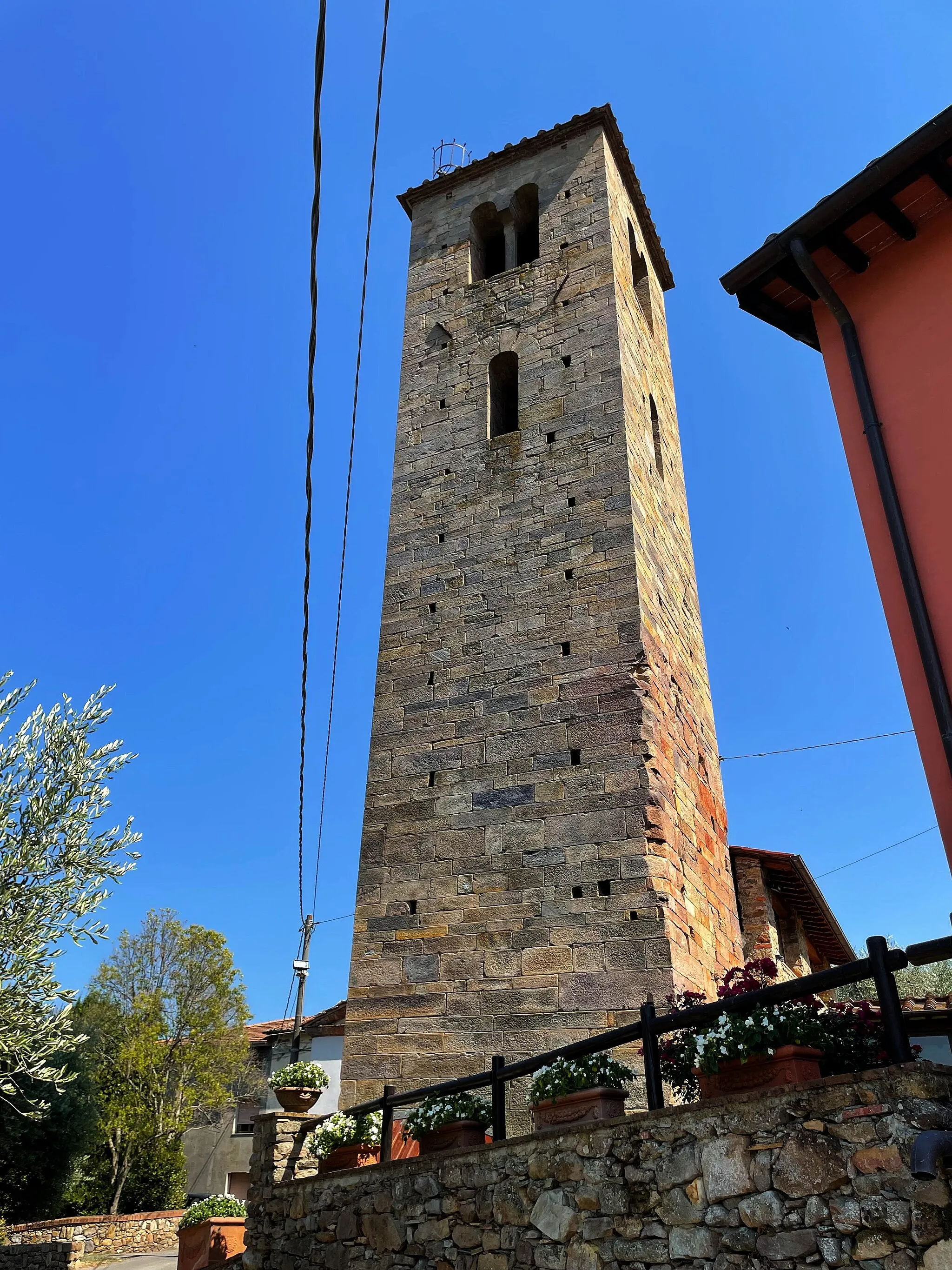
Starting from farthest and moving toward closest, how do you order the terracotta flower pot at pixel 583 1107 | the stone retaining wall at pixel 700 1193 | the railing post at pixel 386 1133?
the railing post at pixel 386 1133 → the terracotta flower pot at pixel 583 1107 → the stone retaining wall at pixel 700 1193

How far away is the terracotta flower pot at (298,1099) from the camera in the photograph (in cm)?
791

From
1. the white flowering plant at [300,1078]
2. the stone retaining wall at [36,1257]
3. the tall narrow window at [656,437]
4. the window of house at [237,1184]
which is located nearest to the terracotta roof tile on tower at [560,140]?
the tall narrow window at [656,437]

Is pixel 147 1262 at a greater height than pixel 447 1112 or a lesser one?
lesser

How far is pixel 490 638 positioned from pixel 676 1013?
5713 mm

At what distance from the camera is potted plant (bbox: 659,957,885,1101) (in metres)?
3.94

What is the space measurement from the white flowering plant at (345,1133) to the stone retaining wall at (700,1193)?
73 centimetres

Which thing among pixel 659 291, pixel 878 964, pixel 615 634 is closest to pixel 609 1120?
pixel 878 964

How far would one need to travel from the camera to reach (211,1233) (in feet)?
33.7

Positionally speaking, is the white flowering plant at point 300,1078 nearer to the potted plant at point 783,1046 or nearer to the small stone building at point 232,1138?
the potted plant at point 783,1046

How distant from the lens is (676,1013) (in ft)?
14.6

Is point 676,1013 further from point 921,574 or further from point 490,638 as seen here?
point 490,638

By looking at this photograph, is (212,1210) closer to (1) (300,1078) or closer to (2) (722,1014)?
(1) (300,1078)

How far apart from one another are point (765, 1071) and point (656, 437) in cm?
948

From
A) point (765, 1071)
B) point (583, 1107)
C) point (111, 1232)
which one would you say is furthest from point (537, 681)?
point (111, 1232)
